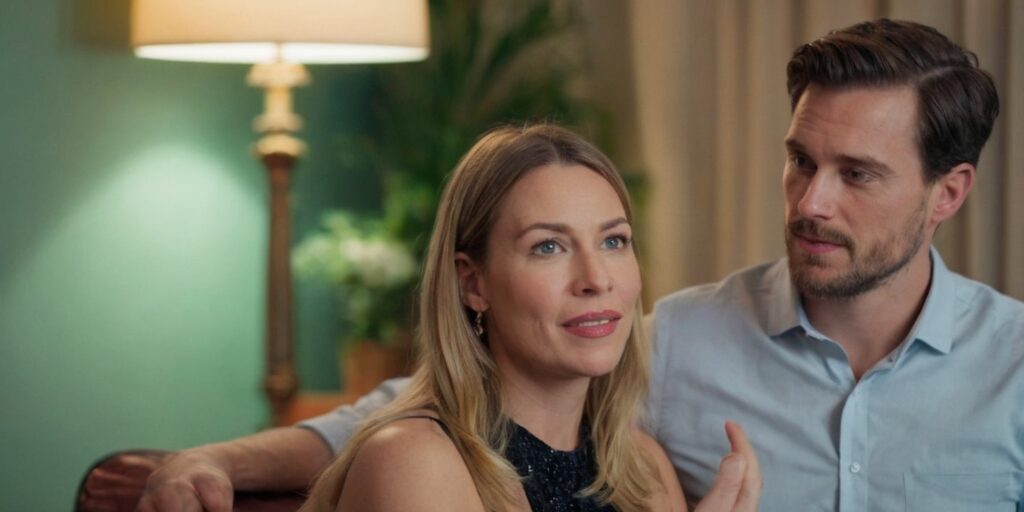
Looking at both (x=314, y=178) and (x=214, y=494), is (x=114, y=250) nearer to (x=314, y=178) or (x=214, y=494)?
(x=314, y=178)

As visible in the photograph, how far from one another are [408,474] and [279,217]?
2132 millimetres

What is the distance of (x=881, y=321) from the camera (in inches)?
102

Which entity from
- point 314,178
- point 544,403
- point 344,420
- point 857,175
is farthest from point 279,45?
point 544,403

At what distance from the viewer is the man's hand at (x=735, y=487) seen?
2098 millimetres

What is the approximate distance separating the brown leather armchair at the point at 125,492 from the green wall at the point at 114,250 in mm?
1250

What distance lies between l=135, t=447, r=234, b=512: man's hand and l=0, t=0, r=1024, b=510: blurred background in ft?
4.86

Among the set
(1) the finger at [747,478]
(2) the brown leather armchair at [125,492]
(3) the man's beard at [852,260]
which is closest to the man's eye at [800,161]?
(3) the man's beard at [852,260]

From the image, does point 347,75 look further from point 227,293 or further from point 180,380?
point 180,380

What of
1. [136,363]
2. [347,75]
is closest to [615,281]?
[136,363]

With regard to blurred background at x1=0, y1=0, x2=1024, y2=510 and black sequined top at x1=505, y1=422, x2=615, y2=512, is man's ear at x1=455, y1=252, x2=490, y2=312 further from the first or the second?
blurred background at x1=0, y1=0, x2=1024, y2=510

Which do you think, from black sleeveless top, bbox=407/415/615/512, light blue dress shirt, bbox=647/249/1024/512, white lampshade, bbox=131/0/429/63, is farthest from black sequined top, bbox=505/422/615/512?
white lampshade, bbox=131/0/429/63

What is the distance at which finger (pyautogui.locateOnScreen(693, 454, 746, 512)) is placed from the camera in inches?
82.4

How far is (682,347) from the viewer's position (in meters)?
2.76

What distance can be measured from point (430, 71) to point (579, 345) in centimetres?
251
